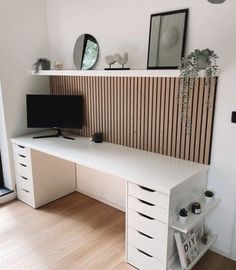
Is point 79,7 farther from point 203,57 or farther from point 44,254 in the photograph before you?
point 44,254

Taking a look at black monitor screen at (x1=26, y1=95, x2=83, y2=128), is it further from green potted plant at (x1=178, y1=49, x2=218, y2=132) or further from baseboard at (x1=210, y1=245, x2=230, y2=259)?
baseboard at (x1=210, y1=245, x2=230, y2=259)

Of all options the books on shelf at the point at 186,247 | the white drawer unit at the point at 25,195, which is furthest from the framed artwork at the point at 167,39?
the white drawer unit at the point at 25,195

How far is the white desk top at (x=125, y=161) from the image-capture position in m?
1.95

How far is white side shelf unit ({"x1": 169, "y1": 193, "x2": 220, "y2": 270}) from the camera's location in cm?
187

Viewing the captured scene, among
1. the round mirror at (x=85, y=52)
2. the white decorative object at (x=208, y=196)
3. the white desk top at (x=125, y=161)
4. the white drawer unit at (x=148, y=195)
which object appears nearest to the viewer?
the white drawer unit at (x=148, y=195)

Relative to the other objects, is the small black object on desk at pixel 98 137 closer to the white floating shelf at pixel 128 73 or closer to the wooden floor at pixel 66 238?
the white floating shelf at pixel 128 73

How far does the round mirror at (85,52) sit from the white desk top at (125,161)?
824 mm

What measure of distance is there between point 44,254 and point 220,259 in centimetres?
146

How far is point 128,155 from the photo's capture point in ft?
8.11

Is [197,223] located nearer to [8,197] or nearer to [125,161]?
[125,161]

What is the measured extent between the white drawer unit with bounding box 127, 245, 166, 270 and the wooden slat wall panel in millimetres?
850

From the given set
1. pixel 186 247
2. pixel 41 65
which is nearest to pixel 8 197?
pixel 41 65

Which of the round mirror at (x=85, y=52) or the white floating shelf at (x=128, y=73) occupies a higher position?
the round mirror at (x=85, y=52)

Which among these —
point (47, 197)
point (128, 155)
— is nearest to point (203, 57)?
point (128, 155)
